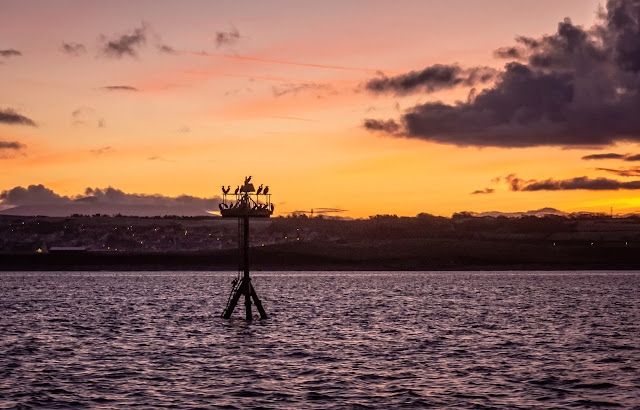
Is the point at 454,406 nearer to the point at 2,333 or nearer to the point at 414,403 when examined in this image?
the point at 414,403

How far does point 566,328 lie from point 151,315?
138 feet

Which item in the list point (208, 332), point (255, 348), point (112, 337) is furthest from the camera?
point (208, 332)

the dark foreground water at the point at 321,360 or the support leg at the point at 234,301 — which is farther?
the support leg at the point at 234,301

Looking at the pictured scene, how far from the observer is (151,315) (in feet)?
277

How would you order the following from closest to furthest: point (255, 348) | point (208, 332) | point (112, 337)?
1. point (255, 348)
2. point (112, 337)
3. point (208, 332)

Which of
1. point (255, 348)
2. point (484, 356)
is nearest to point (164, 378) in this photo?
point (255, 348)

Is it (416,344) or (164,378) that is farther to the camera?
(416,344)

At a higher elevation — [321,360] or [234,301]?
[234,301]

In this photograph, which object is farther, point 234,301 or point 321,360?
point 234,301

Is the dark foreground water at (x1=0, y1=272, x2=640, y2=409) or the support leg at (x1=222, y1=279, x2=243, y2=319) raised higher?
the support leg at (x1=222, y1=279, x2=243, y2=319)

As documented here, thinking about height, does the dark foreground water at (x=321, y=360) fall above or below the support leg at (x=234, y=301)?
below

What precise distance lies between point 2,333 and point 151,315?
2176 cm

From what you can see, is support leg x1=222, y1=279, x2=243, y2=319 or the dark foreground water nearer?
the dark foreground water

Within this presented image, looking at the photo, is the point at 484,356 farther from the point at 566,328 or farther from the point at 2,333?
the point at 2,333
